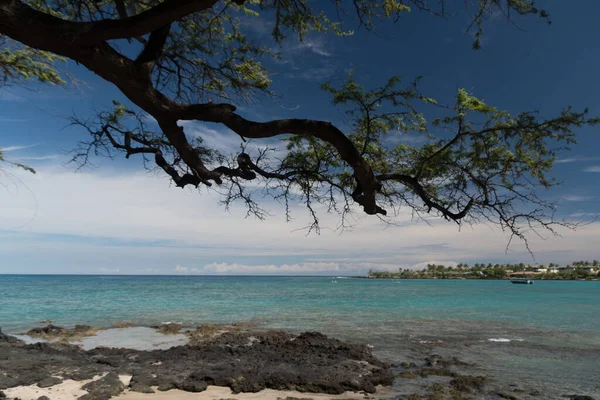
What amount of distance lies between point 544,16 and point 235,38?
151 inches

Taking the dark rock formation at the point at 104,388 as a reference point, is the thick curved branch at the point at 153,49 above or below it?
above

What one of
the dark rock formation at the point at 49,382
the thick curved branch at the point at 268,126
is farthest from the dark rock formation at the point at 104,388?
the thick curved branch at the point at 268,126

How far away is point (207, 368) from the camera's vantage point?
8.57 meters

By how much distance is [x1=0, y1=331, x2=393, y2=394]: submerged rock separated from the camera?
294 inches

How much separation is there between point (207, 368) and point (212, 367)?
12 centimetres

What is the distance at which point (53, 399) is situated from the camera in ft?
20.8

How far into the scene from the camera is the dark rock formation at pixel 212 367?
755 centimetres

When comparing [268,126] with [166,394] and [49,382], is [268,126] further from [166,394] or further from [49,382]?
[49,382]

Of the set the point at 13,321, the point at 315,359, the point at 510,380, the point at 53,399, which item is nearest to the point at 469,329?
the point at 510,380

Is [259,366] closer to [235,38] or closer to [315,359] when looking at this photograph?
[315,359]

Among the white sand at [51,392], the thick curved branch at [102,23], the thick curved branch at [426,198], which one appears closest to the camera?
the thick curved branch at [102,23]

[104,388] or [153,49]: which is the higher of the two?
[153,49]

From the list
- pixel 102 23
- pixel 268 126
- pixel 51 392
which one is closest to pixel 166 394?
pixel 51 392

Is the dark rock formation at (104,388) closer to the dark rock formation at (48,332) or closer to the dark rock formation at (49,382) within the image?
the dark rock formation at (49,382)
